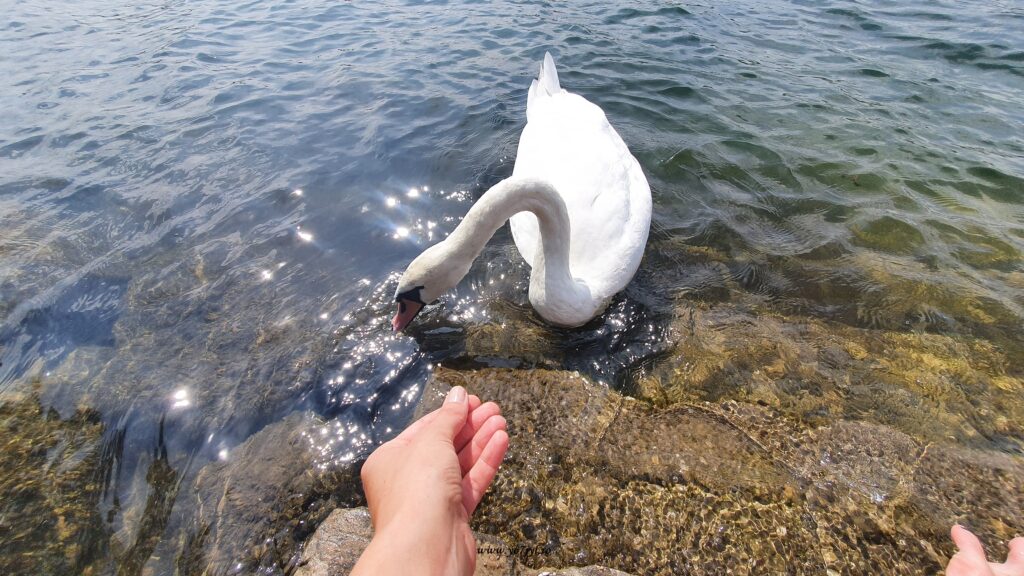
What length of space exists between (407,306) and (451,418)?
52.8 inches

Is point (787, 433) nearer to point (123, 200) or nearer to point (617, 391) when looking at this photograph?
point (617, 391)

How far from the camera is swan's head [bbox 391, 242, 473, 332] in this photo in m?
3.24

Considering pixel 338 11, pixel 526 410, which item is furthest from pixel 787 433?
pixel 338 11

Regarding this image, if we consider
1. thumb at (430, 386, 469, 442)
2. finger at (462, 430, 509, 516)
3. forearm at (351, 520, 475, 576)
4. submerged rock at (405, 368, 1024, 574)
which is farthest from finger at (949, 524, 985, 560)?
thumb at (430, 386, 469, 442)

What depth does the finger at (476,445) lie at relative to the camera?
95.3 inches

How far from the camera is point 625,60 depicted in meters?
9.32

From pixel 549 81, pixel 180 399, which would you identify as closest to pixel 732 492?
pixel 180 399

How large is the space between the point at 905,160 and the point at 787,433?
5.12 metres

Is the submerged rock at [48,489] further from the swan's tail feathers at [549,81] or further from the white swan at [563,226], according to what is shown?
the swan's tail feathers at [549,81]

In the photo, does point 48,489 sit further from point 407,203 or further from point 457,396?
point 407,203

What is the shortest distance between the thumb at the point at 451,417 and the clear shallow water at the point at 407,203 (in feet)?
3.40

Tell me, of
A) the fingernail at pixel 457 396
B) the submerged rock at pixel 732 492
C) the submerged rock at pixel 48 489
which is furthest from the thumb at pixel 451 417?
the submerged rock at pixel 48 489

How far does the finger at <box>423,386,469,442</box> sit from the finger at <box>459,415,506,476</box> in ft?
0.38

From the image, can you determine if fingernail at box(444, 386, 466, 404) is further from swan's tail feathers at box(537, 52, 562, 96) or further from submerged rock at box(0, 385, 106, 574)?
swan's tail feathers at box(537, 52, 562, 96)
